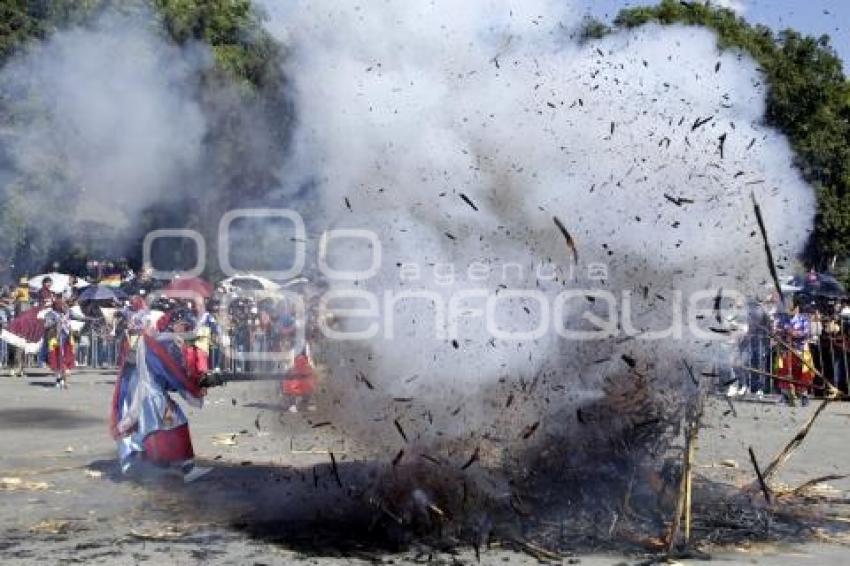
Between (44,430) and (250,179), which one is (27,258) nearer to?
(250,179)

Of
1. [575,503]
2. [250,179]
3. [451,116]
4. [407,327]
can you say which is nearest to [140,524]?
[407,327]

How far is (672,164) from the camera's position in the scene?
641 cm

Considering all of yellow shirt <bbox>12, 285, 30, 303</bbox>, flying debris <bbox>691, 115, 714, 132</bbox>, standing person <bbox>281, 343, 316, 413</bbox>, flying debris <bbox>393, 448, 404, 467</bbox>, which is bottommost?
flying debris <bbox>393, 448, 404, 467</bbox>

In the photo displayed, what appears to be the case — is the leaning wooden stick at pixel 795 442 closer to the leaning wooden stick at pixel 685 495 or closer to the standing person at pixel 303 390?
the leaning wooden stick at pixel 685 495

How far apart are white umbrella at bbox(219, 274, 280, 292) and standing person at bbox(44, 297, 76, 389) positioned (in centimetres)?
280

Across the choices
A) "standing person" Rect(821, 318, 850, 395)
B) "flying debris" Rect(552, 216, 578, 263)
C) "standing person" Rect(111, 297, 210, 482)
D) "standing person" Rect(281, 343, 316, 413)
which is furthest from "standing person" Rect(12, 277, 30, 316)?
"flying debris" Rect(552, 216, 578, 263)

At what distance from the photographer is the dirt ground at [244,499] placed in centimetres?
623

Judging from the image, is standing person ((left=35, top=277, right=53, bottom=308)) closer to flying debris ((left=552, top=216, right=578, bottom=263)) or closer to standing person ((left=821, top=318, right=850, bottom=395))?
standing person ((left=821, top=318, right=850, bottom=395))

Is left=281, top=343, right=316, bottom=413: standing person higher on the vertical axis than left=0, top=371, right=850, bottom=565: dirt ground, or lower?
higher

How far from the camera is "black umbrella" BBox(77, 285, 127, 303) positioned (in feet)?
67.2

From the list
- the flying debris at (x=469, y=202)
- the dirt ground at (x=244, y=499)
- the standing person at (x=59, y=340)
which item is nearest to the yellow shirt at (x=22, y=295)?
the standing person at (x=59, y=340)

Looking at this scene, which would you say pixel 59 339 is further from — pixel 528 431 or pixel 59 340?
pixel 528 431

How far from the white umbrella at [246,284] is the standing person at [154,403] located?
28.6 ft

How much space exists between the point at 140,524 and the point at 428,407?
2.24 m
